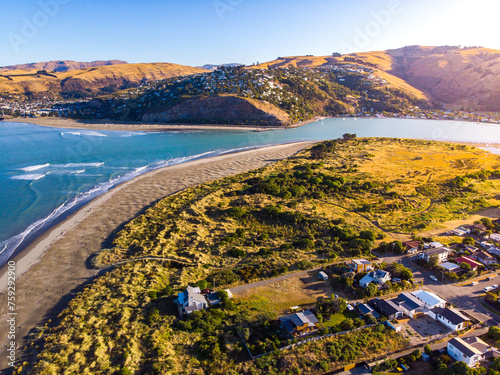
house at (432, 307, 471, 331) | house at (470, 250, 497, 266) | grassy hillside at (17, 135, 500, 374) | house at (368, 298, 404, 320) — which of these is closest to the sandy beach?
grassy hillside at (17, 135, 500, 374)

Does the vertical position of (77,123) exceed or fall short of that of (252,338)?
it exceeds it

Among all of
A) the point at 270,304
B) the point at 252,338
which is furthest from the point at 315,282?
the point at 252,338

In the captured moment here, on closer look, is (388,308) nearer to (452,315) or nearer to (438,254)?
(452,315)

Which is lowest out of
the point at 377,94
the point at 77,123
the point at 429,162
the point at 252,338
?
the point at 252,338

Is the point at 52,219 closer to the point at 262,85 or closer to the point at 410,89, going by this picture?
the point at 262,85

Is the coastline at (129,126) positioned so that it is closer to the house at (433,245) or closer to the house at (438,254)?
the house at (433,245)

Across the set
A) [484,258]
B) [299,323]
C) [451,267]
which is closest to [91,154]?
[299,323]
